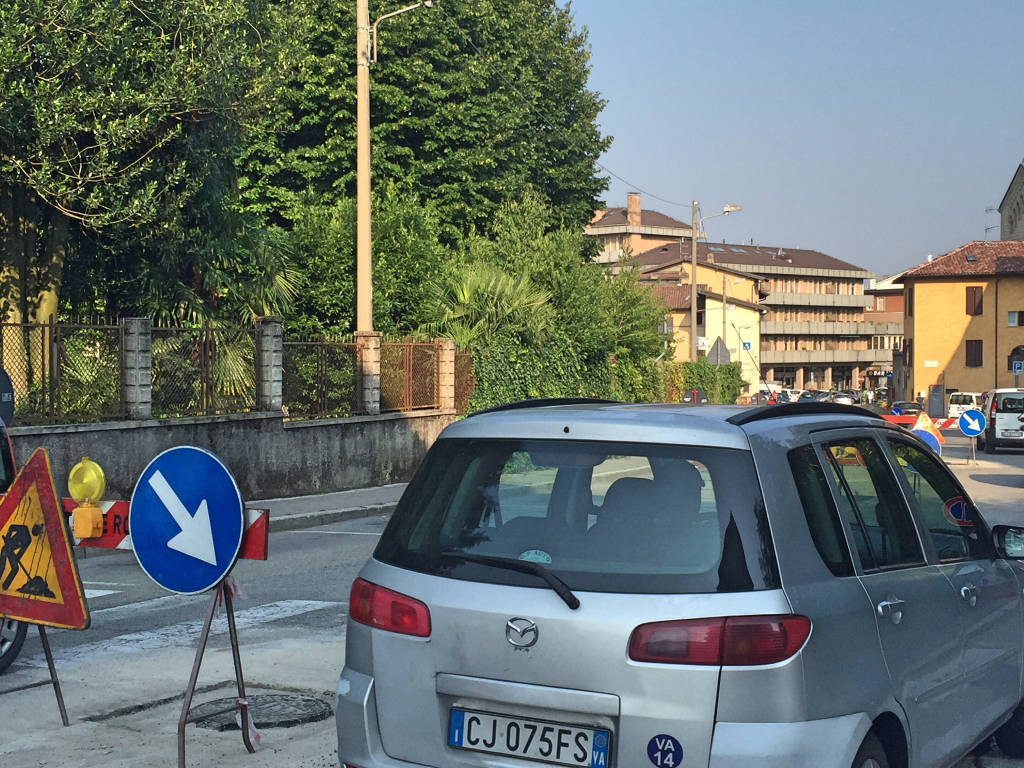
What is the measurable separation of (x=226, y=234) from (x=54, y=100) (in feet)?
19.9

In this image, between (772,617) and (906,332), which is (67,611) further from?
(906,332)

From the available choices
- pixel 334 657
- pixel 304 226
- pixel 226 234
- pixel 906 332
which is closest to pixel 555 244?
pixel 304 226

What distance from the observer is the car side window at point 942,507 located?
15.5ft

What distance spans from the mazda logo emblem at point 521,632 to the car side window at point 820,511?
2.83ft

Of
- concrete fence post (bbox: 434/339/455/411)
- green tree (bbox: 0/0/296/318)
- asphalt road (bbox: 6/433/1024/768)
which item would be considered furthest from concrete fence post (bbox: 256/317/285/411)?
asphalt road (bbox: 6/433/1024/768)

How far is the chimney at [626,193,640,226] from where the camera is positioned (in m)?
140

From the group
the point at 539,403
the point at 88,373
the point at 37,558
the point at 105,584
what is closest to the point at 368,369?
the point at 88,373

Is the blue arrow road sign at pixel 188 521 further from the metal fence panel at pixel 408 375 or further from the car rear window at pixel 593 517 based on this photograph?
the metal fence panel at pixel 408 375

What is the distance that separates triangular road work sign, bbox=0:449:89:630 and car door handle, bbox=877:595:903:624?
11.5 feet

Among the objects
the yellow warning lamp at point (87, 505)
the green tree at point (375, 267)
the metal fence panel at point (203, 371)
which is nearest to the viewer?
the yellow warning lamp at point (87, 505)

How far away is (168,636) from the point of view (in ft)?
27.8

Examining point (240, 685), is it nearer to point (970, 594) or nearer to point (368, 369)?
point (970, 594)

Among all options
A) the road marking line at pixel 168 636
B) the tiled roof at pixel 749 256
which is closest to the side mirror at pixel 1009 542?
the road marking line at pixel 168 636

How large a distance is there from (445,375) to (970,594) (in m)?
21.0
